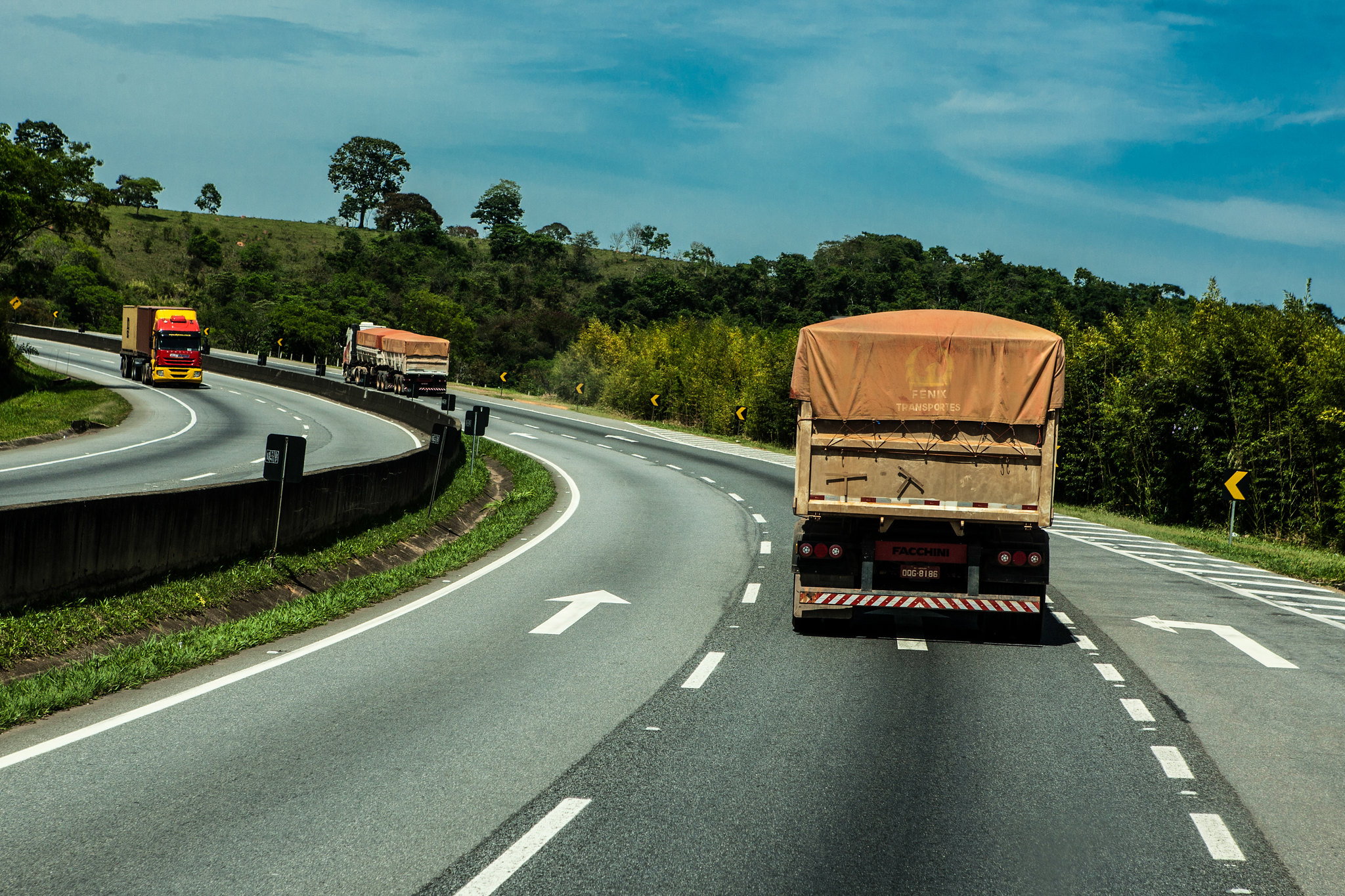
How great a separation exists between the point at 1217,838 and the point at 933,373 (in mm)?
6201

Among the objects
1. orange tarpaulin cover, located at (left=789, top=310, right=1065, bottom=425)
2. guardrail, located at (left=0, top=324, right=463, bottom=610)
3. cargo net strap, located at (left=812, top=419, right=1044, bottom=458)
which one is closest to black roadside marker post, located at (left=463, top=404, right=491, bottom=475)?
guardrail, located at (left=0, top=324, right=463, bottom=610)

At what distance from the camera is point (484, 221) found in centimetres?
16162

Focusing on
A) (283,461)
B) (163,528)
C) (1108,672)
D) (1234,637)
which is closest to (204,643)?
(163,528)

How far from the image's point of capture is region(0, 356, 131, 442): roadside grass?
37.9m

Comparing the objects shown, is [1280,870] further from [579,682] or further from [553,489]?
[553,489]

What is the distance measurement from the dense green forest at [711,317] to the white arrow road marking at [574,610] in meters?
18.4

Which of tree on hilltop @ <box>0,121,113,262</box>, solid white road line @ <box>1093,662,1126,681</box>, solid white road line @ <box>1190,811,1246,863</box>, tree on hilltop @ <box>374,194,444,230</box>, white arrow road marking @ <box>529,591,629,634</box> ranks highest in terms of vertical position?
tree on hilltop @ <box>374,194,444,230</box>

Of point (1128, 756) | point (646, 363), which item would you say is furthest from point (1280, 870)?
point (646, 363)

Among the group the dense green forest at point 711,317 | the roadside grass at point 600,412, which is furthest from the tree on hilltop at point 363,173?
the roadside grass at point 600,412

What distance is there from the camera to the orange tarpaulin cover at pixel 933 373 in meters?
11.4

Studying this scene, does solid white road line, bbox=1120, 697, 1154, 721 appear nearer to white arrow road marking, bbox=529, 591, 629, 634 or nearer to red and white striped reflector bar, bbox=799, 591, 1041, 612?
red and white striped reflector bar, bbox=799, 591, 1041, 612

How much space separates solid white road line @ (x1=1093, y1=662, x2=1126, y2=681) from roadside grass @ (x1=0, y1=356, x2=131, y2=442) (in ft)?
108

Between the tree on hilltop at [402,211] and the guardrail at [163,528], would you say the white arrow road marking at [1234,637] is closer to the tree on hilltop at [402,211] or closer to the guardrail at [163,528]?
the guardrail at [163,528]

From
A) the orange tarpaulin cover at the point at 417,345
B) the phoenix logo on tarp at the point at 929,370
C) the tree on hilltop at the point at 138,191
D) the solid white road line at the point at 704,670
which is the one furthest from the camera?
the tree on hilltop at the point at 138,191
